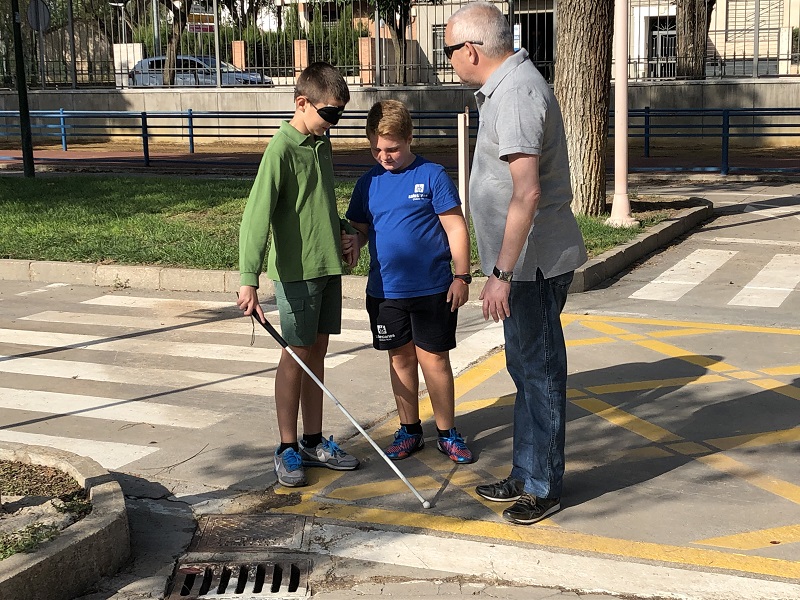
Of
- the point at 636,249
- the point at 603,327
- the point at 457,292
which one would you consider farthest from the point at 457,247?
the point at 636,249

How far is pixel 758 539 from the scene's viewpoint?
4414 millimetres

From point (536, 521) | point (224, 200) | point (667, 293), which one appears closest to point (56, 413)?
point (536, 521)

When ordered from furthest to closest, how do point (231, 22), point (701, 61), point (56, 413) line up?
point (231, 22)
point (701, 61)
point (56, 413)

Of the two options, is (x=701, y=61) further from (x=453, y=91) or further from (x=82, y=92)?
(x=82, y=92)

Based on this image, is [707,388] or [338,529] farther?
[707,388]

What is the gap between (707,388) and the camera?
21.4 feet

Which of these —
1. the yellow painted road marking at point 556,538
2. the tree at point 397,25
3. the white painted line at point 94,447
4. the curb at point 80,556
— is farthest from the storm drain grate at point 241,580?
the tree at point 397,25

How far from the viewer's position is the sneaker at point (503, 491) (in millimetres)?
4832

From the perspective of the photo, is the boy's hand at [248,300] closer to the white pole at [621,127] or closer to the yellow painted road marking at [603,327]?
the yellow painted road marking at [603,327]

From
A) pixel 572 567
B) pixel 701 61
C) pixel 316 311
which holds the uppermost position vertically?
pixel 701 61

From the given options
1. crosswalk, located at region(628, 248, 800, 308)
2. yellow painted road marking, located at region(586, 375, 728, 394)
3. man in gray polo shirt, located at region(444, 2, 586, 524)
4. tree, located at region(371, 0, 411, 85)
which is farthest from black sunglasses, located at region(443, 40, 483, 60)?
tree, located at region(371, 0, 411, 85)

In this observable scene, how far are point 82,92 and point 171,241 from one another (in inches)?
898

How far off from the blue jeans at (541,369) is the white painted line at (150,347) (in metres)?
2.85

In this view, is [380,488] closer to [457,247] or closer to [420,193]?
[457,247]
